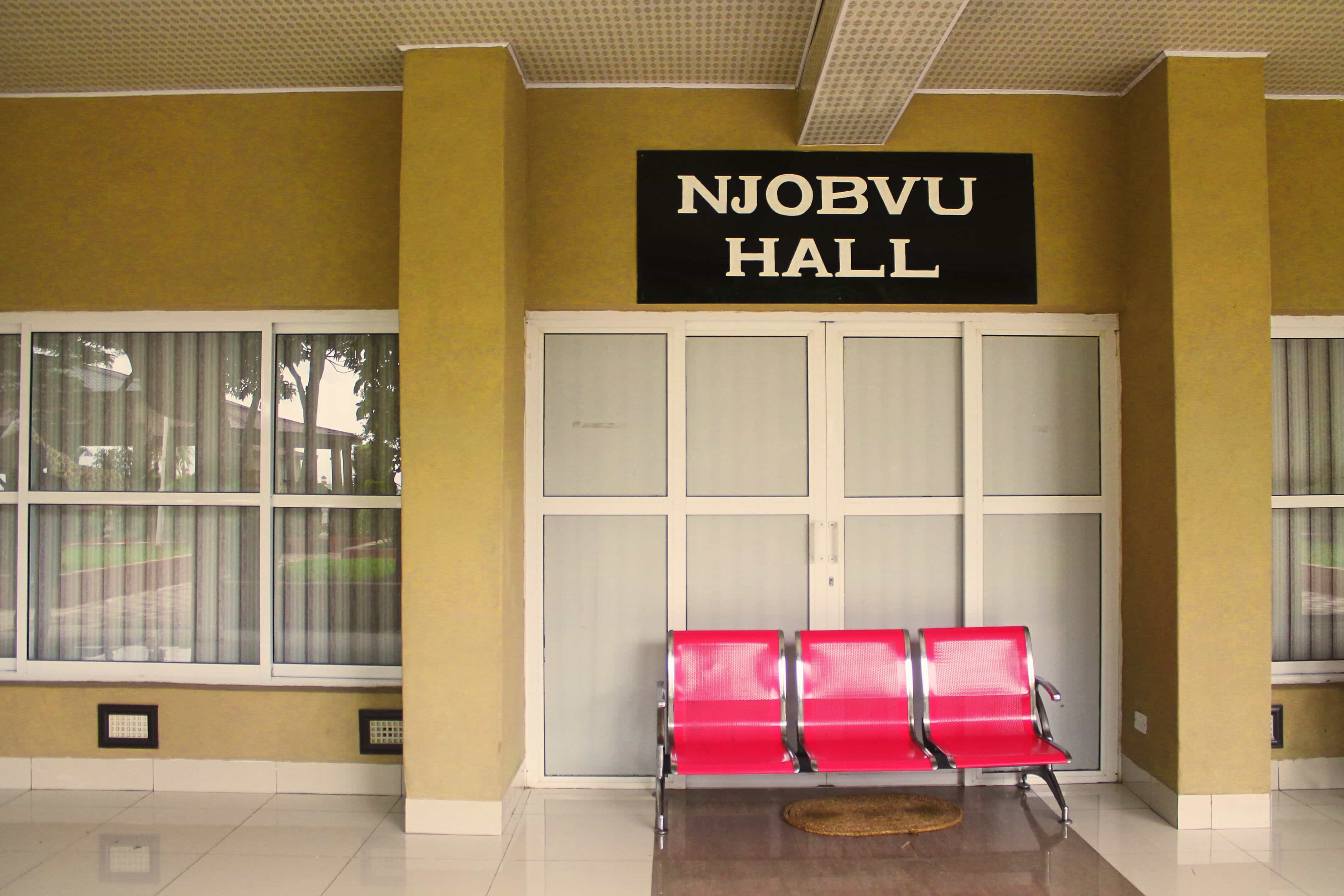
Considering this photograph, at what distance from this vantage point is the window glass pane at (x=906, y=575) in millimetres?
4129

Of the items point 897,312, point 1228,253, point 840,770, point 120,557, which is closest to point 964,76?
point 897,312

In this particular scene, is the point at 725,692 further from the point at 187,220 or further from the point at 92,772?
the point at 187,220

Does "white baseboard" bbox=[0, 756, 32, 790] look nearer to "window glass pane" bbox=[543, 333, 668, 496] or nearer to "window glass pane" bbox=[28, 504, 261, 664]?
"window glass pane" bbox=[28, 504, 261, 664]

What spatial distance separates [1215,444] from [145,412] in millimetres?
5388

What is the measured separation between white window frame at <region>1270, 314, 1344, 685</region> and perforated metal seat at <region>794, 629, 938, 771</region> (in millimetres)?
2091

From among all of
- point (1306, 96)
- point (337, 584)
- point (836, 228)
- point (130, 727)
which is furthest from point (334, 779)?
point (1306, 96)

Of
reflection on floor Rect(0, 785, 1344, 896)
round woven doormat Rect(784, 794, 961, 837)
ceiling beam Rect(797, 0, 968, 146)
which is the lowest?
reflection on floor Rect(0, 785, 1344, 896)

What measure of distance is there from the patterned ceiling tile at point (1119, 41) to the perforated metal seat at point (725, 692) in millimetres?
2941

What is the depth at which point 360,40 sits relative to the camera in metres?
3.62

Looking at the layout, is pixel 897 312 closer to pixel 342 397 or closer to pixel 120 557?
pixel 342 397

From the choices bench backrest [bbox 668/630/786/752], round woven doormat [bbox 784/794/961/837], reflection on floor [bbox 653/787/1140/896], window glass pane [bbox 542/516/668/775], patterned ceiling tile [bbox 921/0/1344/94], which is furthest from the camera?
window glass pane [bbox 542/516/668/775]

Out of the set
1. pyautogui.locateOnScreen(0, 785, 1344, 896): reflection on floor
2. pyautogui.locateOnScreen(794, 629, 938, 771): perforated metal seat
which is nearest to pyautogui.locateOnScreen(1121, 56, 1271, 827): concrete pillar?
pyautogui.locateOnScreen(0, 785, 1344, 896): reflection on floor

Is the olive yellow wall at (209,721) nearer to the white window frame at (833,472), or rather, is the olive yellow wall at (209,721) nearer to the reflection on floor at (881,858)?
the white window frame at (833,472)

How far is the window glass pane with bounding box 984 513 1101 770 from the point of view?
413 centimetres
